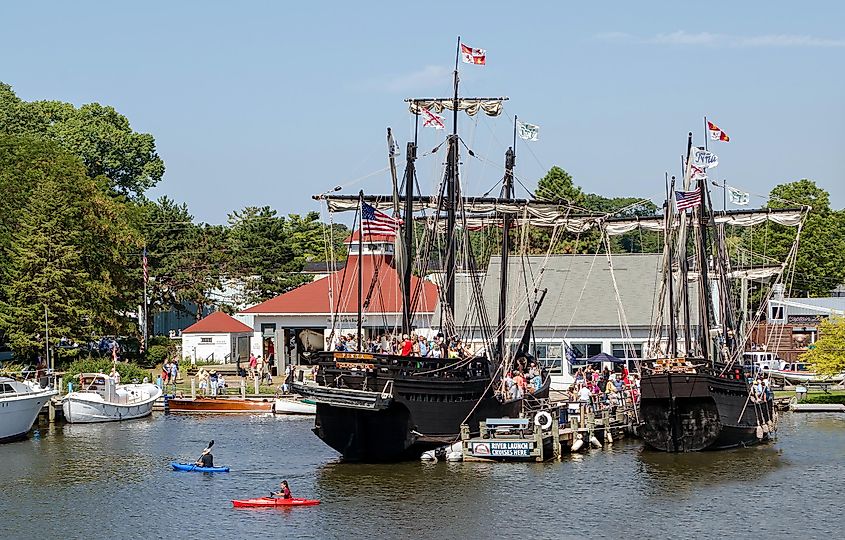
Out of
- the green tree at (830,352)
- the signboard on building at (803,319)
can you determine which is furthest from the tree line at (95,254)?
the signboard on building at (803,319)

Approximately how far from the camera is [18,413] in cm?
5775

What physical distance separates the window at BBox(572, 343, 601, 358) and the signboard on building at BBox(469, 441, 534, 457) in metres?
28.5

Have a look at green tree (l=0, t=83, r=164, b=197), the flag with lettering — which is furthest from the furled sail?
green tree (l=0, t=83, r=164, b=197)

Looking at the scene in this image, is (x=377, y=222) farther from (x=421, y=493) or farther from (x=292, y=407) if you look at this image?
(x=292, y=407)

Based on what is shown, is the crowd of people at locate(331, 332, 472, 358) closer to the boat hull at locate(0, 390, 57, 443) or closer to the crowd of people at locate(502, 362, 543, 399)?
the crowd of people at locate(502, 362, 543, 399)

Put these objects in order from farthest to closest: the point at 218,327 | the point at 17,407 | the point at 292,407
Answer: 1. the point at 218,327
2. the point at 292,407
3. the point at 17,407

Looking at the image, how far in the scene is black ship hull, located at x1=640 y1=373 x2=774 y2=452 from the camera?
164 feet

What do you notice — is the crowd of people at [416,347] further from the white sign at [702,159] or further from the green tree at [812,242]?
the green tree at [812,242]

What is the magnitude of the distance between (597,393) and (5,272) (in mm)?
38326

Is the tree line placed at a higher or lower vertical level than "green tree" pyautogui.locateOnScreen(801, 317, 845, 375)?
higher

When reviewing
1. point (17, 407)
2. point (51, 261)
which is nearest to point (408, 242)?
point (17, 407)

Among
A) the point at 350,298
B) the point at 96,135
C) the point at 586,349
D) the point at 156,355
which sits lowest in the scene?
the point at 586,349

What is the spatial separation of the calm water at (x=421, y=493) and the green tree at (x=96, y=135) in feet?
272

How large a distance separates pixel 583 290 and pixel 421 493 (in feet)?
127
